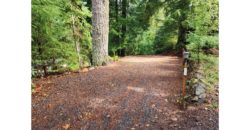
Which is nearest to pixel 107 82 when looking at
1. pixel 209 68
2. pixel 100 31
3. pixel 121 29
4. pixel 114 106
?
pixel 114 106

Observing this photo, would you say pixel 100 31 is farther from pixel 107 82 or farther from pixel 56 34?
pixel 107 82

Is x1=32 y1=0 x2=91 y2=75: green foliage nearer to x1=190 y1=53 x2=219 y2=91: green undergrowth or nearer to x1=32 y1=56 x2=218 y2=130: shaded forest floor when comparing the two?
x1=32 y1=56 x2=218 y2=130: shaded forest floor

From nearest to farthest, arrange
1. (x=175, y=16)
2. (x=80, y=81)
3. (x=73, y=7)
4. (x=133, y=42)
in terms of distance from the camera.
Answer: (x=80, y=81) < (x=73, y=7) < (x=175, y=16) < (x=133, y=42)

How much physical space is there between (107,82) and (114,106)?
1.42 metres

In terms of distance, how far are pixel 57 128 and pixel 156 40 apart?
14876 mm

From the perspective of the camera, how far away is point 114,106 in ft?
Result: 15.2

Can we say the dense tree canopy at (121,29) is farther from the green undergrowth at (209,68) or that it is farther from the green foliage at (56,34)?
the green undergrowth at (209,68)

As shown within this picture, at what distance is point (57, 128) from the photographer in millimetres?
3906

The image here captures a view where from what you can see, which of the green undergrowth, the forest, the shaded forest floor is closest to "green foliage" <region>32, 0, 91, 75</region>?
the forest

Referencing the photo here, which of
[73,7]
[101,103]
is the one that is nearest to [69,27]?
[73,7]

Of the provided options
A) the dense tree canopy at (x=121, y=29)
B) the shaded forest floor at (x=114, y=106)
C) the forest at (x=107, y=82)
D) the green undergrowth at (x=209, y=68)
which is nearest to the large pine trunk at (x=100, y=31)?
the forest at (x=107, y=82)
